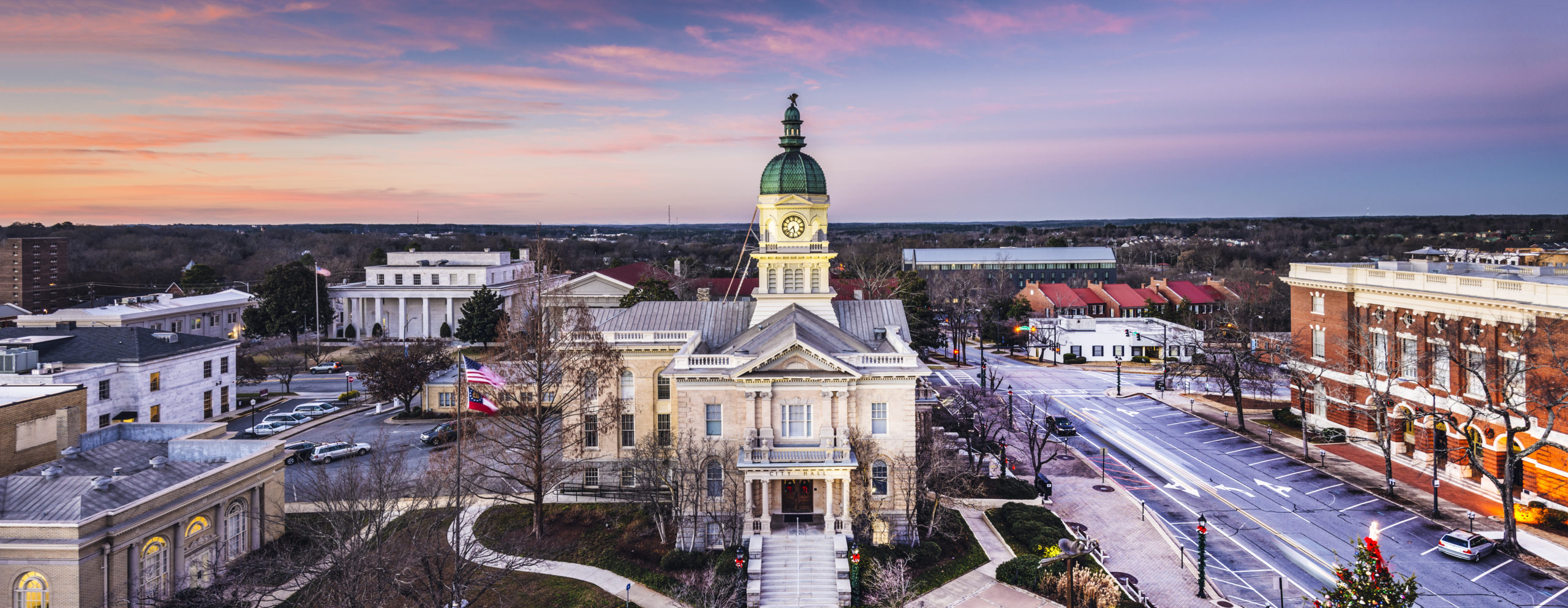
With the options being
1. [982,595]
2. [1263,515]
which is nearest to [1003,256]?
[1263,515]

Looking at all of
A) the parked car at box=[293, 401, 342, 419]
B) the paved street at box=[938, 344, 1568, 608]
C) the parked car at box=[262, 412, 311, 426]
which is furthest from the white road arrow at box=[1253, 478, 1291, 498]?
the parked car at box=[293, 401, 342, 419]

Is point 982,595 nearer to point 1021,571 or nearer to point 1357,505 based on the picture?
point 1021,571

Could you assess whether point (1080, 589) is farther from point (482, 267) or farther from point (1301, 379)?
point (482, 267)

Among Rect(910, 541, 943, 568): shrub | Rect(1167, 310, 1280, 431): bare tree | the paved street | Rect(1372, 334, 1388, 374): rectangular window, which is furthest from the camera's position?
Rect(1167, 310, 1280, 431): bare tree

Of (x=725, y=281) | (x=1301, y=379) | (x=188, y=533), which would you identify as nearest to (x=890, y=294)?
(x=725, y=281)

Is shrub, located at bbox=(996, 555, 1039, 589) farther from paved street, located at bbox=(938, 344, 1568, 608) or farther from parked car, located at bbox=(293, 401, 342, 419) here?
parked car, located at bbox=(293, 401, 342, 419)

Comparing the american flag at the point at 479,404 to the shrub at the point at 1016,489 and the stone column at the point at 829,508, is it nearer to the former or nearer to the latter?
the stone column at the point at 829,508

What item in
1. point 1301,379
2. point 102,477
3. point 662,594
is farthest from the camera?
point 1301,379
